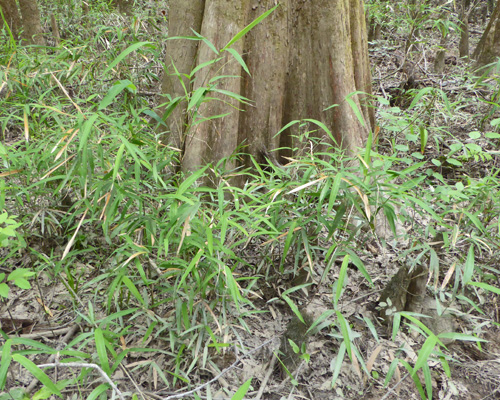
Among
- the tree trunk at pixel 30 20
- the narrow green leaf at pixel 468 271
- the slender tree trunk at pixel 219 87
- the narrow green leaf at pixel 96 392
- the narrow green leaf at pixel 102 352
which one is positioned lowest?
the narrow green leaf at pixel 96 392

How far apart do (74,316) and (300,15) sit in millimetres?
2042

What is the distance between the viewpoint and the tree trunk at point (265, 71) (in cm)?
226

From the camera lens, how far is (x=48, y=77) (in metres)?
2.54

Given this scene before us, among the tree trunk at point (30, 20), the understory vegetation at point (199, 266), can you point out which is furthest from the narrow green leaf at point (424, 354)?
the tree trunk at point (30, 20)

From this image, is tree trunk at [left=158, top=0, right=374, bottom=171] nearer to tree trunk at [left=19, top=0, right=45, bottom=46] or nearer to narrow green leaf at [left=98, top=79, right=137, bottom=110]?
narrow green leaf at [left=98, top=79, right=137, bottom=110]

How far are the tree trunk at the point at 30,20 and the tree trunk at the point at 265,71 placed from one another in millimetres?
2329

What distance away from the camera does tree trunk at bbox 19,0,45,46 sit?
155 inches

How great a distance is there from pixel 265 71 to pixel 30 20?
301cm

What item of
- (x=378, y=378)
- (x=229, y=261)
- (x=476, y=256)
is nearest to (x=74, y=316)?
(x=229, y=261)

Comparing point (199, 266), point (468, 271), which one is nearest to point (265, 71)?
point (199, 266)

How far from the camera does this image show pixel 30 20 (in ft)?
13.1

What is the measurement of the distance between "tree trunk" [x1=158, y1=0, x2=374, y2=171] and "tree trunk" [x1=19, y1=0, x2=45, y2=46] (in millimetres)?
2329

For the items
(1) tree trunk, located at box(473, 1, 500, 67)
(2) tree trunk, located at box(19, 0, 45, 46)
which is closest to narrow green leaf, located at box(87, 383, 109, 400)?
(2) tree trunk, located at box(19, 0, 45, 46)

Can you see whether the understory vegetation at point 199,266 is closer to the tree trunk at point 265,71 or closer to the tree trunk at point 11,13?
the tree trunk at point 265,71
